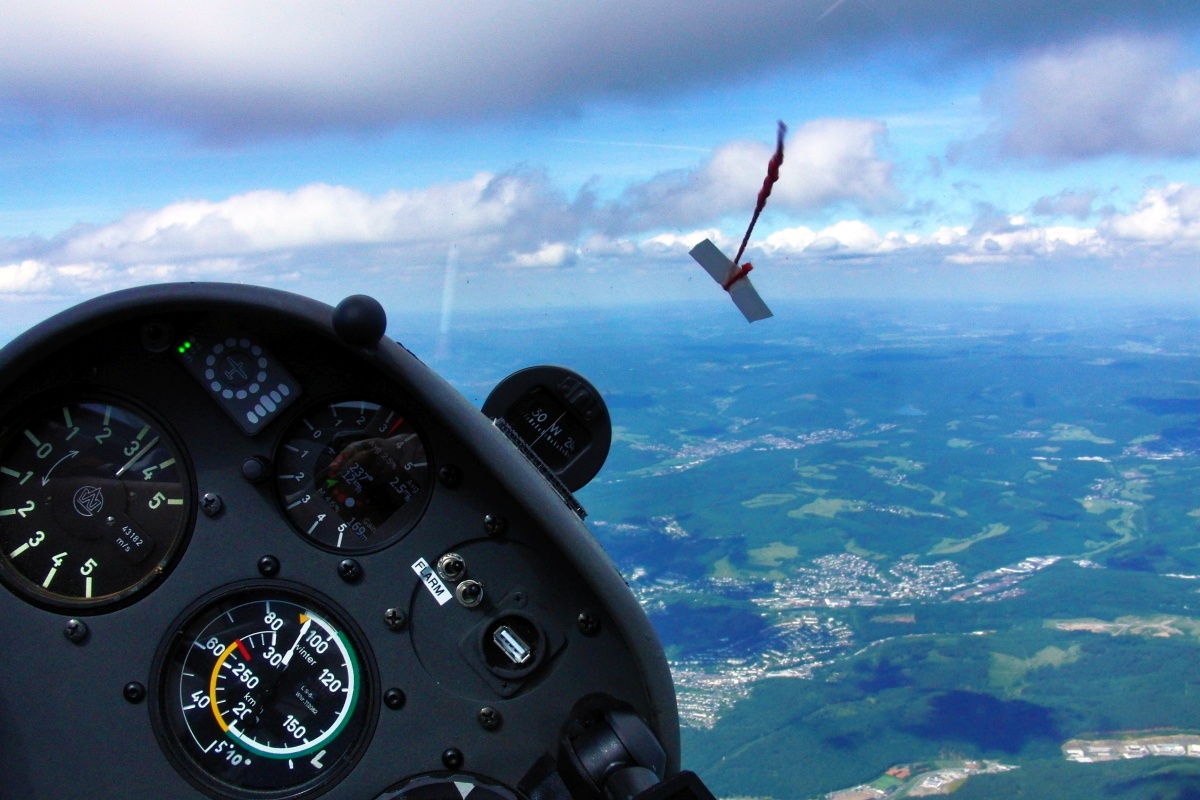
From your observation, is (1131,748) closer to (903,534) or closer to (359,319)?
(359,319)

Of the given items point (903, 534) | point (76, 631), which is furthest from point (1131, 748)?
point (903, 534)

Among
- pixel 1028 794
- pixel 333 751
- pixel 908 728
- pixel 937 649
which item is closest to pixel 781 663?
pixel 908 728

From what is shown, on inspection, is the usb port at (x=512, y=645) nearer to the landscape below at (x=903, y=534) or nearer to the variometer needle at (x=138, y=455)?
the landscape below at (x=903, y=534)

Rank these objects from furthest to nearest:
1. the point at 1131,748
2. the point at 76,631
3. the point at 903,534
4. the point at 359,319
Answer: the point at 903,534 < the point at 1131,748 < the point at 76,631 < the point at 359,319

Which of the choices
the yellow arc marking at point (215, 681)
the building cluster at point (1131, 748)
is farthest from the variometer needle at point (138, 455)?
the building cluster at point (1131, 748)

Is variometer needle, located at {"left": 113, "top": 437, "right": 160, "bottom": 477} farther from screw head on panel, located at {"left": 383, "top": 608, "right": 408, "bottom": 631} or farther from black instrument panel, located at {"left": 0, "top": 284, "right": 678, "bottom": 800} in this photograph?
screw head on panel, located at {"left": 383, "top": 608, "right": 408, "bottom": 631}

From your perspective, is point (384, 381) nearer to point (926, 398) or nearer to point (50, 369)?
point (50, 369)

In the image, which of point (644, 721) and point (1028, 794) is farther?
point (1028, 794)
